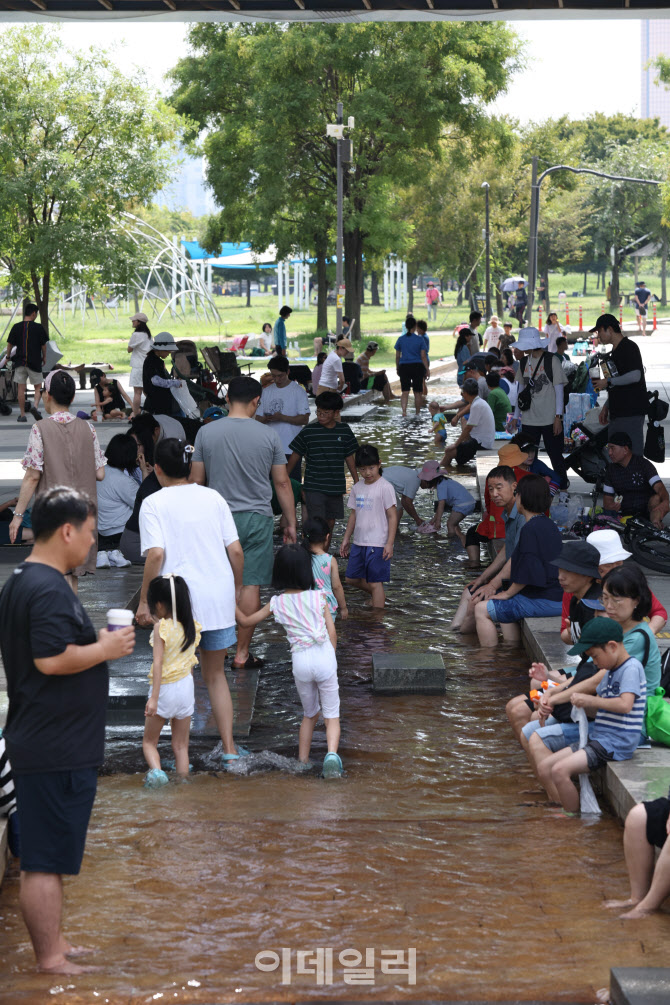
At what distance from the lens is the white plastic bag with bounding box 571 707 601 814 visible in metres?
6.03

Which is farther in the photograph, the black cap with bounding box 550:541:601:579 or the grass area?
the grass area

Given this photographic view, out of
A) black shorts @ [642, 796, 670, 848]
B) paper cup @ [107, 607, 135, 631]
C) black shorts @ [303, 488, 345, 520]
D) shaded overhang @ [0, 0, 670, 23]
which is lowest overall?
black shorts @ [642, 796, 670, 848]

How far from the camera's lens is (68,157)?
2995 centimetres

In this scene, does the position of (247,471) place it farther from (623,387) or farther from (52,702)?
(623,387)

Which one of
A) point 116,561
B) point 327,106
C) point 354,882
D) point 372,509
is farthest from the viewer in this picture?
point 327,106

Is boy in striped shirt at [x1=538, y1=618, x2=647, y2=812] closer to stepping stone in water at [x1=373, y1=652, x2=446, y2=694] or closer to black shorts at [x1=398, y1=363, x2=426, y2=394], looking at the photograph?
stepping stone in water at [x1=373, y1=652, x2=446, y2=694]

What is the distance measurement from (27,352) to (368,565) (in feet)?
45.6

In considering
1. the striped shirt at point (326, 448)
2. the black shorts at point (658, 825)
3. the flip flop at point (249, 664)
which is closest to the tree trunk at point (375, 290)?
the striped shirt at point (326, 448)

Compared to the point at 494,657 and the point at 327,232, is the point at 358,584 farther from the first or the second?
the point at 327,232

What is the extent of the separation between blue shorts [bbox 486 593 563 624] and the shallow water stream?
1.32 m

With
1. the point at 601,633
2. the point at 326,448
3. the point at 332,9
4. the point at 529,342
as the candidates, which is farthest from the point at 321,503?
the point at 332,9

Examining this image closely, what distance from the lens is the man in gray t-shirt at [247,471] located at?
7785 mm

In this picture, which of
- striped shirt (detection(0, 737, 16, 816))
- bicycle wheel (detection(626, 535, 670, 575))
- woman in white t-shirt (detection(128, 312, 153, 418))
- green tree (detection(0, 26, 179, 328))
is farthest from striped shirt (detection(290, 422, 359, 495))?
green tree (detection(0, 26, 179, 328))

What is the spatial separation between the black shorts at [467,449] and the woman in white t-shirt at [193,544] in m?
10.1
